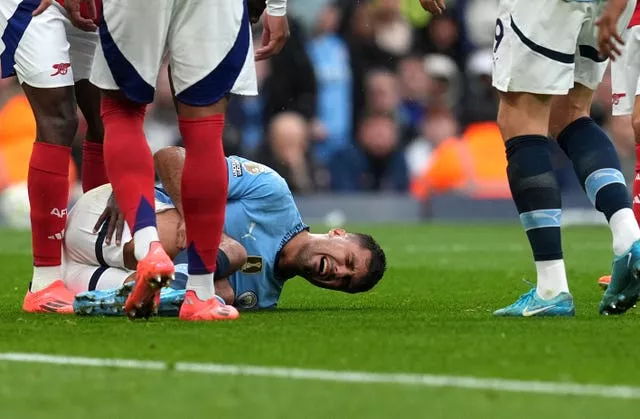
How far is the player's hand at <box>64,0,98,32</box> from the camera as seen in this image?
5797mm

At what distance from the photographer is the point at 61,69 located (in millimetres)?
6520

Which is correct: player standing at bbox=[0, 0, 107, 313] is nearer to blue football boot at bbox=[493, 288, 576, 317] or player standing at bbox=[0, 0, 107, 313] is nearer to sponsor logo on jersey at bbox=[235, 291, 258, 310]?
sponsor logo on jersey at bbox=[235, 291, 258, 310]

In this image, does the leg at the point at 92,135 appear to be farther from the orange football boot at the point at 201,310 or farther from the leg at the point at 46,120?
the orange football boot at the point at 201,310

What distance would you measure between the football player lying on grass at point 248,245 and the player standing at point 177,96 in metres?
0.74

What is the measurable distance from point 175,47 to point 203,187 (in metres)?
0.54

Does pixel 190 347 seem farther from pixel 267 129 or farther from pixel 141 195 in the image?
pixel 267 129

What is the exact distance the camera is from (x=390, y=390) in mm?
4086

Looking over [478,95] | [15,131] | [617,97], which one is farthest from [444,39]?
[617,97]

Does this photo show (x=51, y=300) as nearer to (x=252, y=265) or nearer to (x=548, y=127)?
(x=252, y=265)

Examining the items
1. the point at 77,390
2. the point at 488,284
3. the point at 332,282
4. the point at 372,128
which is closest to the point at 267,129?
the point at 372,128

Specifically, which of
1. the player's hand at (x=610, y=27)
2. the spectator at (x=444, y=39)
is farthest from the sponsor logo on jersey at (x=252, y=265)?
the spectator at (x=444, y=39)

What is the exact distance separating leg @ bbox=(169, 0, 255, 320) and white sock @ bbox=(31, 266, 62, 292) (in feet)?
3.33

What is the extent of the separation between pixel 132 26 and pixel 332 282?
1713 mm

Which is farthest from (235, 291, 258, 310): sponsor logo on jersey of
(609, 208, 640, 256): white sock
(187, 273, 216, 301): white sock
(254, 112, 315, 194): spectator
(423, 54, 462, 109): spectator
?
(423, 54, 462, 109): spectator
